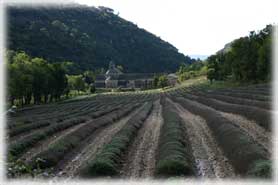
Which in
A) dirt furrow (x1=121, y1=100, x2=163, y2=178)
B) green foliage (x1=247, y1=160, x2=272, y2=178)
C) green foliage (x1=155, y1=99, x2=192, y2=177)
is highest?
green foliage (x1=247, y1=160, x2=272, y2=178)

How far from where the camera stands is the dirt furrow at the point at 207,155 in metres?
13.8

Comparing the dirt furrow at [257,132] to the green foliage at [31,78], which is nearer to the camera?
the dirt furrow at [257,132]

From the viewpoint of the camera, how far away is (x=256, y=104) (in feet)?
102

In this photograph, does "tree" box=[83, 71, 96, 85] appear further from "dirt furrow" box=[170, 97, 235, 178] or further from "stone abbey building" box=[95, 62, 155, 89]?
"dirt furrow" box=[170, 97, 235, 178]

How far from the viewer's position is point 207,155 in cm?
1714

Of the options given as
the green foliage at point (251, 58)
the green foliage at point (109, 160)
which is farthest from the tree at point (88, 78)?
the green foliage at point (109, 160)

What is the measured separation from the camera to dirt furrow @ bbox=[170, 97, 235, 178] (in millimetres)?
13791

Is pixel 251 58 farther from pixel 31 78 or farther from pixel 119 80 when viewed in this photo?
pixel 119 80

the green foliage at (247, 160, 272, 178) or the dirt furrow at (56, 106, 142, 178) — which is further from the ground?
the green foliage at (247, 160, 272, 178)

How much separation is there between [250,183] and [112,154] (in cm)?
716

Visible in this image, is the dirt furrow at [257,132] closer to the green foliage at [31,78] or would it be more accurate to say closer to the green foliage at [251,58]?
the green foliage at [31,78]

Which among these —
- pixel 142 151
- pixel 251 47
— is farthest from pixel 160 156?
pixel 251 47

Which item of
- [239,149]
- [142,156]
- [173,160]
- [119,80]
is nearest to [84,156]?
[142,156]

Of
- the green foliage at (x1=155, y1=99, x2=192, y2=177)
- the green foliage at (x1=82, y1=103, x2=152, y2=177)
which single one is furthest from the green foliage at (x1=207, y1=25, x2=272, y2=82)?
the green foliage at (x1=155, y1=99, x2=192, y2=177)
